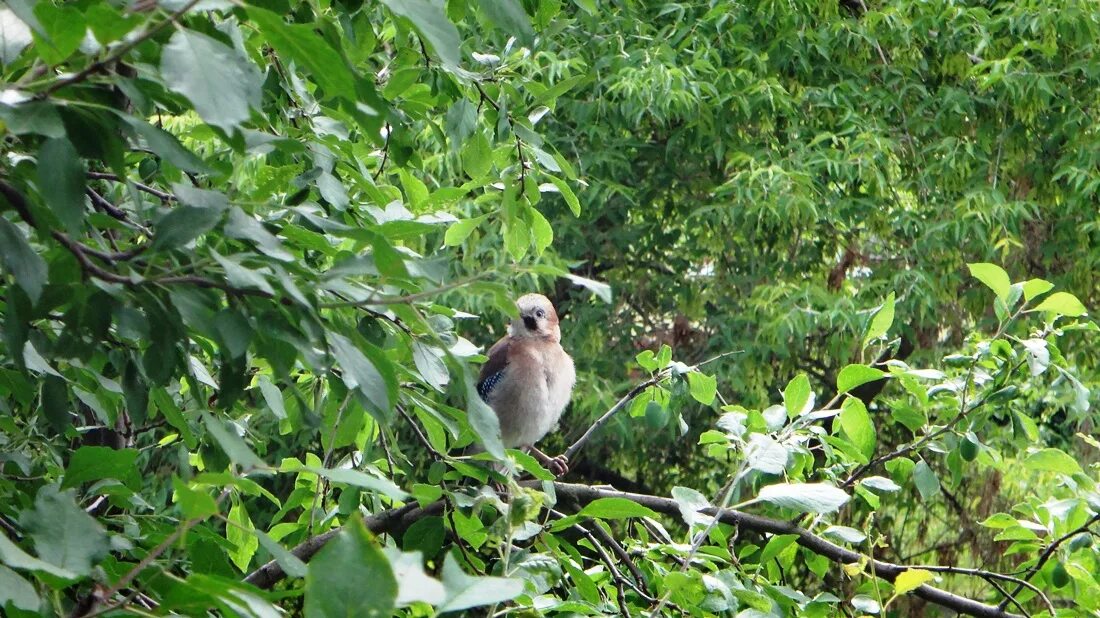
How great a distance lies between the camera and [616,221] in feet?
17.8

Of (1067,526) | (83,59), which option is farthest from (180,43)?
(1067,526)

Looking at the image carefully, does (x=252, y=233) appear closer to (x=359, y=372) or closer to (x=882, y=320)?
(x=359, y=372)

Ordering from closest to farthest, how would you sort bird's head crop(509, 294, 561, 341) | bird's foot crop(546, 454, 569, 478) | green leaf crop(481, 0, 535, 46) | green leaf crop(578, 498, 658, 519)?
1. green leaf crop(481, 0, 535, 46)
2. green leaf crop(578, 498, 658, 519)
3. bird's foot crop(546, 454, 569, 478)
4. bird's head crop(509, 294, 561, 341)

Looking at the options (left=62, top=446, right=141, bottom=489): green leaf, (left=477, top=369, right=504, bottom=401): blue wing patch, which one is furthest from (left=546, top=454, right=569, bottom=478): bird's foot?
(left=62, top=446, right=141, bottom=489): green leaf

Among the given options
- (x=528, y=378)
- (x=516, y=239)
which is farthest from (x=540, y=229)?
(x=528, y=378)

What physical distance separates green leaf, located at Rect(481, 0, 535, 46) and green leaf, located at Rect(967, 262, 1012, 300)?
2.58 ft

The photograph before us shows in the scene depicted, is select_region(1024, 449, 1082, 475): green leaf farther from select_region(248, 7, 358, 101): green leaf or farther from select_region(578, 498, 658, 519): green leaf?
select_region(248, 7, 358, 101): green leaf

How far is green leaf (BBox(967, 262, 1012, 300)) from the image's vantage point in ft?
4.76

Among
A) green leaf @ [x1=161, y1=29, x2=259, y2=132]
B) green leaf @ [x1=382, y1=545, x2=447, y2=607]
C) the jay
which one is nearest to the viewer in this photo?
green leaf @ [x1=382, y1=545, x2=447, y2=607]

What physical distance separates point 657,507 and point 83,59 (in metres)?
0.96

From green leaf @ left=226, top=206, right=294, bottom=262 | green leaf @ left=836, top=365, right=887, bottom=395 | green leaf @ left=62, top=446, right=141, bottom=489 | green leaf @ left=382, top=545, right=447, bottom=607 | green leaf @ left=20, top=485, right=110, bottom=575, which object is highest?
green leaf @ left=226, top=206, right=294, bottom=262

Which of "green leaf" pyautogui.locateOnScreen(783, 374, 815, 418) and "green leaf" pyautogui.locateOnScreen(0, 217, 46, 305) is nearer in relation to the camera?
"green leaf" pyautogui.locateOnScreen(0, 217, 46, 305)

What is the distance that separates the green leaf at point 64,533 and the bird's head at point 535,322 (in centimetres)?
246

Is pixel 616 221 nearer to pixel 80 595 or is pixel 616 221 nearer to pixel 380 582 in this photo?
pixel 80 595
